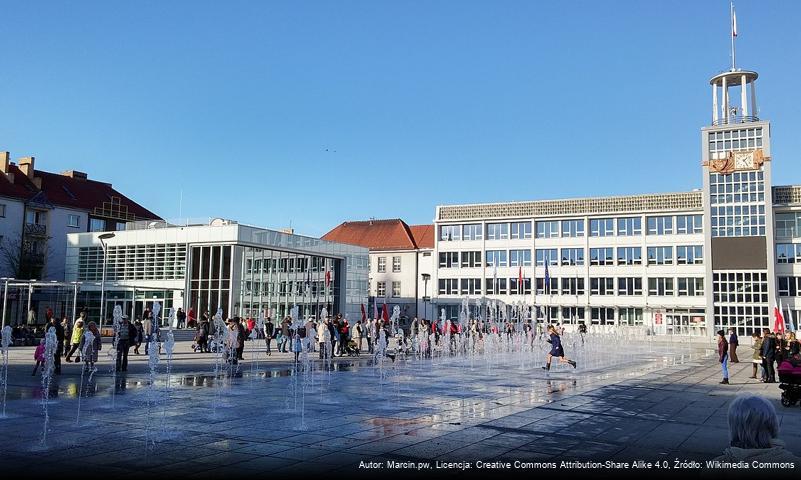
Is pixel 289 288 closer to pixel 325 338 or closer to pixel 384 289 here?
pixel 325 338

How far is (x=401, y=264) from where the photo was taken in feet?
272

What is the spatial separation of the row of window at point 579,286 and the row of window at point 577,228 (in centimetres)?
496

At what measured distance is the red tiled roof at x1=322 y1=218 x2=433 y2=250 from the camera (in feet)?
276

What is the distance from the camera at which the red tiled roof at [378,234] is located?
84250mm

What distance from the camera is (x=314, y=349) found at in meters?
31.0

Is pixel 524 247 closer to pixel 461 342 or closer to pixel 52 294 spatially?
pixel 461 342

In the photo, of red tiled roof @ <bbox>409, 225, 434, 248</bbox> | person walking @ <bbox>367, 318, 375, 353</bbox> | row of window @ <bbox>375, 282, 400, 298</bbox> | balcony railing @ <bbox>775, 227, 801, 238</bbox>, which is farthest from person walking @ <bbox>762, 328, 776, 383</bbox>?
row of window @ <bbox>375, 282, 400, 298</bbox>

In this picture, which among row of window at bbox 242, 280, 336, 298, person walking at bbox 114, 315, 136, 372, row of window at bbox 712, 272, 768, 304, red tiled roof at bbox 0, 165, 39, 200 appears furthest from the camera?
row of window at bbox 712, 272, 768, 304

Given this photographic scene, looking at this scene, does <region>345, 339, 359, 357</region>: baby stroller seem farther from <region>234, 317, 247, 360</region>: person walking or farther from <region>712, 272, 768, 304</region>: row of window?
<region>712, 272, 768, 304</region>: row of window

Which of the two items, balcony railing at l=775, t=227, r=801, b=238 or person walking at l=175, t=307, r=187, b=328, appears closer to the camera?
person walking at l=175, t=307, r=187, b=328

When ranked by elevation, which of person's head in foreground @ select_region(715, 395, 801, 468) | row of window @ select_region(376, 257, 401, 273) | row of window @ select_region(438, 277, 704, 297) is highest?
row of window @ select_region(376, 257, 401, 273)

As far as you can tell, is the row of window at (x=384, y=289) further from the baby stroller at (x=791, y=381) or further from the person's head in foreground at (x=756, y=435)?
the person's head in foreground at (x=756, y=435)

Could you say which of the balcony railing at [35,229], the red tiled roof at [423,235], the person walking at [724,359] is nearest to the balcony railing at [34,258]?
the balcony railing at [35,229]

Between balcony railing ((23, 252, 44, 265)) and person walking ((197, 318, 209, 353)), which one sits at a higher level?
balcony railing ((23, 252, 44, 265))
